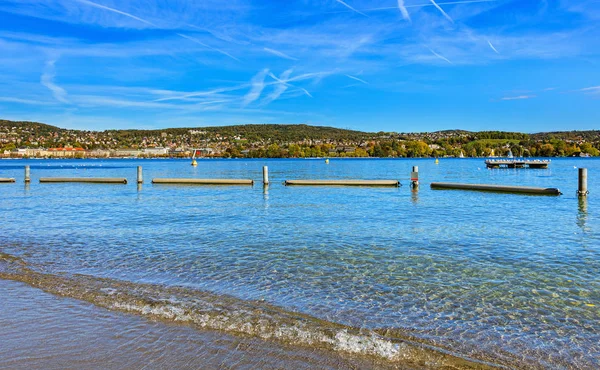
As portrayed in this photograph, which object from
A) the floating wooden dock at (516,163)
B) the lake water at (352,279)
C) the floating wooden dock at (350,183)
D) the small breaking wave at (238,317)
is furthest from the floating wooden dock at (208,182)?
the floating wooden dock at (516,163)

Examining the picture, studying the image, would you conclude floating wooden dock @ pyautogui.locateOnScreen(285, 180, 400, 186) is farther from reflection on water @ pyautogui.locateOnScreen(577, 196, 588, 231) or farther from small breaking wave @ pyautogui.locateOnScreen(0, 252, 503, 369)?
small breaking wave @ pyautogui.locateOnScreen(0, 252, 503, 369)

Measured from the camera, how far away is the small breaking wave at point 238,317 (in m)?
4.80

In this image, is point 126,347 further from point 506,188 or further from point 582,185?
point 582,185

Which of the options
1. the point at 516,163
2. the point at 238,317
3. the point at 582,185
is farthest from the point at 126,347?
the point at 516,163

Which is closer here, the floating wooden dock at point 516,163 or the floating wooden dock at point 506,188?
the floating wooden dock at point 506,188

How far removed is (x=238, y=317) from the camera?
232 inches

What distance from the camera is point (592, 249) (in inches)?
407

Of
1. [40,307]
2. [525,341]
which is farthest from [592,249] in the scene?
[40,307]

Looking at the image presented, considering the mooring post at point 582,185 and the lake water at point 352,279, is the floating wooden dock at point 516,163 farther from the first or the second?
the lake water at point 352,279

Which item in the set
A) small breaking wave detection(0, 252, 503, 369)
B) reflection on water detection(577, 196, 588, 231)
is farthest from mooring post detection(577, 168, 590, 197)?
small breaking wave detection(0, 252, 503, 369)

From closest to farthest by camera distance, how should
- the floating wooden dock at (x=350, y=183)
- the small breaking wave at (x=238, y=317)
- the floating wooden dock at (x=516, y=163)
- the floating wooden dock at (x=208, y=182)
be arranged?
1. the small breaking wave at (x=238, y=317)
2. the floating wooden dock at (x=350, y=183)
3. the floating wooden dock at (x=208, y=182)
4. the floating wooden dock at (x=516, y=163)

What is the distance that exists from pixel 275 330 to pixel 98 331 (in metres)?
2.11

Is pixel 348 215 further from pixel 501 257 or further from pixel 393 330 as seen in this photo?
pixel 393 330

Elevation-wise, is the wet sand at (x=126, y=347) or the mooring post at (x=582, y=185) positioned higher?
the mooring post at (x=582, y=185)
